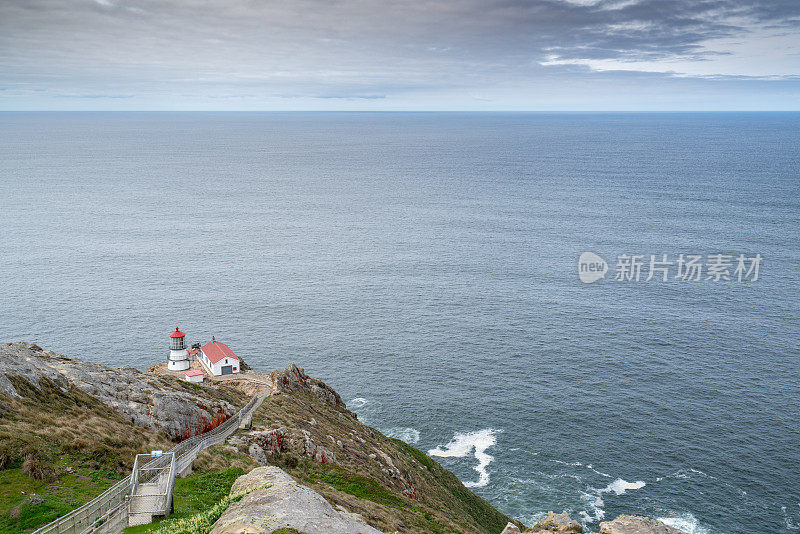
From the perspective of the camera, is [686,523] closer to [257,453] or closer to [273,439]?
[273,439]

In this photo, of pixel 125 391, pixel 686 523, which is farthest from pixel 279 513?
pixel 686 523

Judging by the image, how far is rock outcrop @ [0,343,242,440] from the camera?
122 feet

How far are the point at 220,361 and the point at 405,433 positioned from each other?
25489 millimetres

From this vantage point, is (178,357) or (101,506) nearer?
(101,506)

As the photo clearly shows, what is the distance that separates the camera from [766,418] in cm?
7425

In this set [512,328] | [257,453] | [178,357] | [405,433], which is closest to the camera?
[257,453]

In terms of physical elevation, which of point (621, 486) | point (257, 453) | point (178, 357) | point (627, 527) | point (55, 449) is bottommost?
point (621, 486)

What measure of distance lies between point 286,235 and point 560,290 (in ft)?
273

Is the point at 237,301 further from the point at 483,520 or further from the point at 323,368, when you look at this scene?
the point at 483,520

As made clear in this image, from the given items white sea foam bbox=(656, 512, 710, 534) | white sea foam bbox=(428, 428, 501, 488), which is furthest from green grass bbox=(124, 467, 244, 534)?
white sea foam bbox=(656, 512, 710, 534)

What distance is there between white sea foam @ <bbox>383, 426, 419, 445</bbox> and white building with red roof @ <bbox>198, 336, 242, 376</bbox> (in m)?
21.3

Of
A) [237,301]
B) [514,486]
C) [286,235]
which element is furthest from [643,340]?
[286,235]

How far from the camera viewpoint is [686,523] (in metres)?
58.3

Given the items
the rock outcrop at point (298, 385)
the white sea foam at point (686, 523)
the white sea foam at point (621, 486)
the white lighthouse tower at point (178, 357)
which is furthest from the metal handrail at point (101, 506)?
the white sea foam at point (686, 523)
